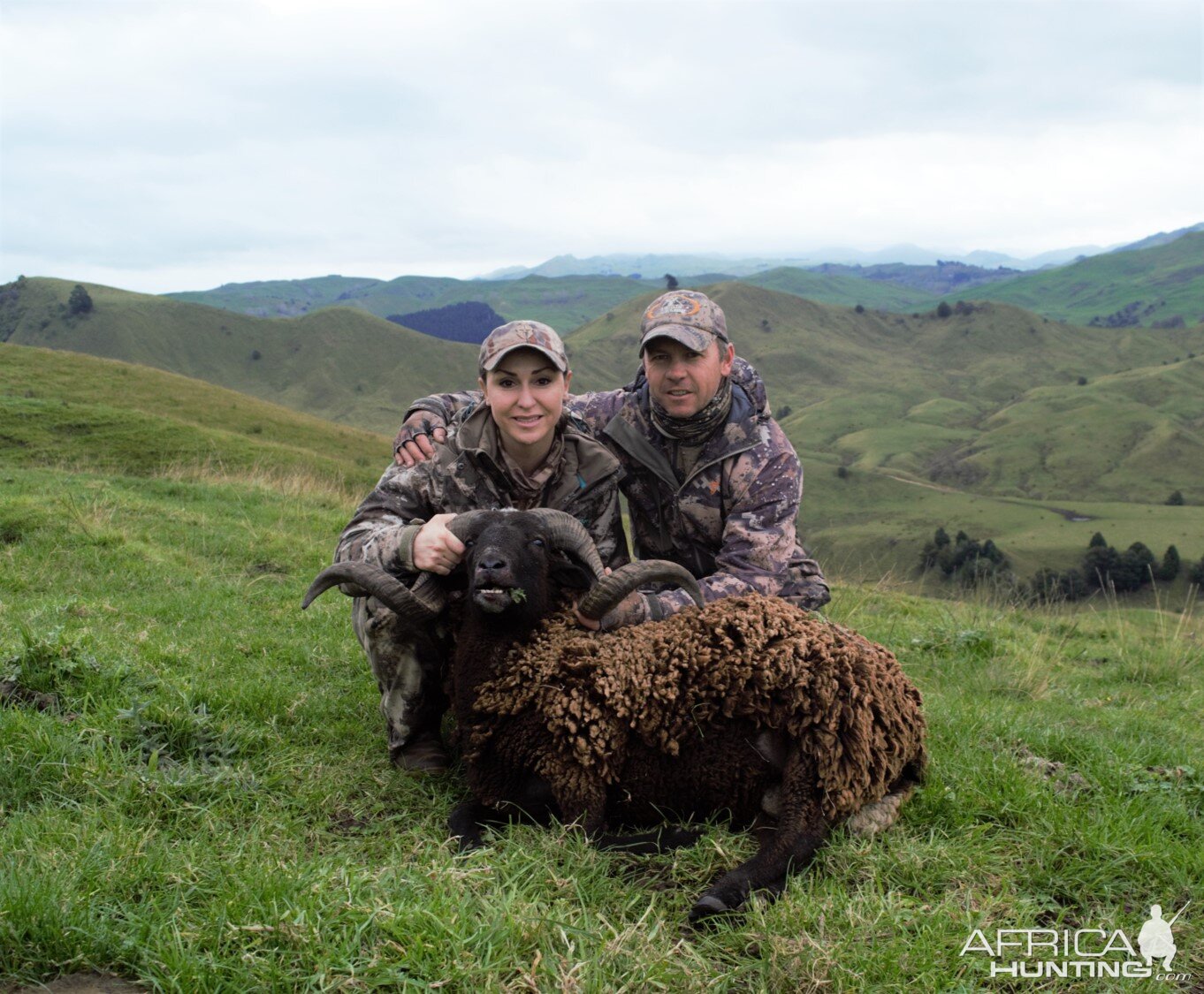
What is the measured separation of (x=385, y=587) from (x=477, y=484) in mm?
1249

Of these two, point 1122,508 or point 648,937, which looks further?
point 1122,508

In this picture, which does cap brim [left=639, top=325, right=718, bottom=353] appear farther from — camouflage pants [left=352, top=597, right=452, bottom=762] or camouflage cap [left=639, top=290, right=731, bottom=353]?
camouflage pants [left=352, top=597, right=452, bottom=762]

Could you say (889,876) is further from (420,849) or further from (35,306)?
(35,306)

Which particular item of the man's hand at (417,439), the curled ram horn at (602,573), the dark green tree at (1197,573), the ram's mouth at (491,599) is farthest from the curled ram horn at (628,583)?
the dark green tree at (1197,573)

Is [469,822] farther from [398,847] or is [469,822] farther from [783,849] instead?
[783,849]

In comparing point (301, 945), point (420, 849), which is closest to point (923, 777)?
point (420, 849)

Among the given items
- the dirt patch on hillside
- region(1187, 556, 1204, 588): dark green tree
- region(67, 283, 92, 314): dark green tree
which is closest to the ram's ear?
the dirt patch on hillside

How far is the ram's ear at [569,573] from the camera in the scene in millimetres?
5834

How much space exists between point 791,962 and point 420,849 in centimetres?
202

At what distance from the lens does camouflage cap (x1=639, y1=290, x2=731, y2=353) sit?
6578 millimetres

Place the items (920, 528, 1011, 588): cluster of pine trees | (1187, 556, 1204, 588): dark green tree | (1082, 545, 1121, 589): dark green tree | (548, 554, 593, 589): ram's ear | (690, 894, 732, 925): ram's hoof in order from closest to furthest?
(690, 894, 732, 925): ram's hoof, (548, 554, 593, 589): ram's ear, (1187, 556, 1204, 588): dark green tree, (1082, 545, 1121, 589): dark green tree, (920, 528, 1011, 588): cluster of pine trees

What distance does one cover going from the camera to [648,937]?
4.01 metres

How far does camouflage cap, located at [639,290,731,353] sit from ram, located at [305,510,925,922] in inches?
69.0

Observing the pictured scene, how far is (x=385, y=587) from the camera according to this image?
5.60 metres
